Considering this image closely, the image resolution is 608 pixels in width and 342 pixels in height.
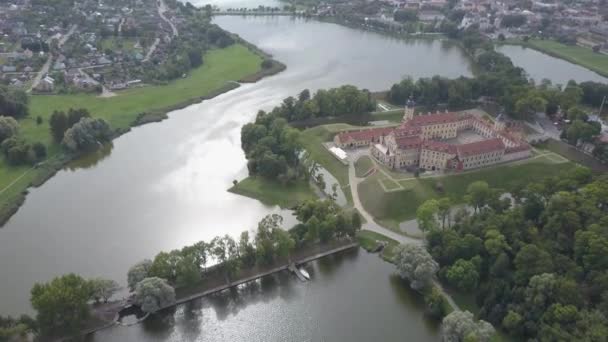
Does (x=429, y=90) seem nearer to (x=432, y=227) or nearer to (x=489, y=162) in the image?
(x=489, y=162)

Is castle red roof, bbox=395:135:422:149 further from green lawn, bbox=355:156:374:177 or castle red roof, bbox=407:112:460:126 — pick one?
castle red roof, bbox=407:112:460:126

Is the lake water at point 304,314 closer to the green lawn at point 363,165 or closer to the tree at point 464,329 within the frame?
the tree at point 464,329

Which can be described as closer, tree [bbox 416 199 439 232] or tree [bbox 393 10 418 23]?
tree [bbox 416 199 439 232]

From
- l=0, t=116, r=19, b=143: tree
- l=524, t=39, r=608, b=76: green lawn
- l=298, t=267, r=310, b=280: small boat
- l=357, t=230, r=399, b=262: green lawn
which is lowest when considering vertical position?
l=298, t=267, r=310, b=280: small boat

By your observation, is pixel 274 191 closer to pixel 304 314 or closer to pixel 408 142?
pixel 408 142

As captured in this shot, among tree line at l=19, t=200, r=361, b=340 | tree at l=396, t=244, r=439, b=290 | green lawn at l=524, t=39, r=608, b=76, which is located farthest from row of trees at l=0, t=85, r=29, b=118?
green lawn at l=524, t=39, r=608, b=76
